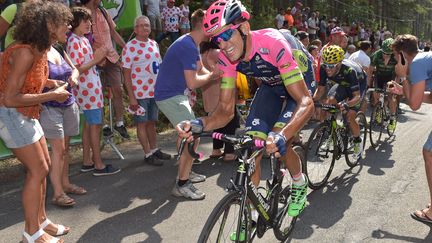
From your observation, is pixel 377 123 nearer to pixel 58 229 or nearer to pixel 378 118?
pixel 378 118

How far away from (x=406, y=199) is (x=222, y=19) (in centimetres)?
372

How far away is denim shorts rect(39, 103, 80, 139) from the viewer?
4.33 meters

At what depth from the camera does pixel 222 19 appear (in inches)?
118

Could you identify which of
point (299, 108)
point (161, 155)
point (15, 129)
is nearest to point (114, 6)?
point (161, 155)

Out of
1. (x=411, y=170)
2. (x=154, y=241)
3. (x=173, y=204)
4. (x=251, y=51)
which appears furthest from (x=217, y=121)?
(x=411, y=170)

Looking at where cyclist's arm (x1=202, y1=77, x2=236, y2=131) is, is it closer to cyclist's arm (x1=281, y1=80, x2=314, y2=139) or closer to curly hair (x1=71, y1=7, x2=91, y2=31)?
cyclist's arm (x1=281, y1=80, x2=314, y2=139)

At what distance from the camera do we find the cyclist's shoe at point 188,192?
16.9 feet

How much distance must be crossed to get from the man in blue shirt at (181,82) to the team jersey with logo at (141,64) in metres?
0.85

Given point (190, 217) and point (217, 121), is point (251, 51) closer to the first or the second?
point (217, 121)

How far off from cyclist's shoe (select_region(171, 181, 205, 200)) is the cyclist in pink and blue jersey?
1568 mm

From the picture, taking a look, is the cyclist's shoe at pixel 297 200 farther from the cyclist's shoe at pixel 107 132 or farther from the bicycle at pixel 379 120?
the bicycle at pixel 379 120

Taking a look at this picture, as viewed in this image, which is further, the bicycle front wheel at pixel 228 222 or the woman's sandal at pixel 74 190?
the woman's sandal at pixel 74 190

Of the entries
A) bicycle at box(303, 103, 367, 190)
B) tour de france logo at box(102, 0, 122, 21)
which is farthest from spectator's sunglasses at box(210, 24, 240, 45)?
tour de france logo at box(102, 0, 122, 21)

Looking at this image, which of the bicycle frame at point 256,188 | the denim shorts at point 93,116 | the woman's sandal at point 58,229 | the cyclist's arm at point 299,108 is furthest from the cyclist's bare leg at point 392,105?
the woman's sandal at point 58,229
